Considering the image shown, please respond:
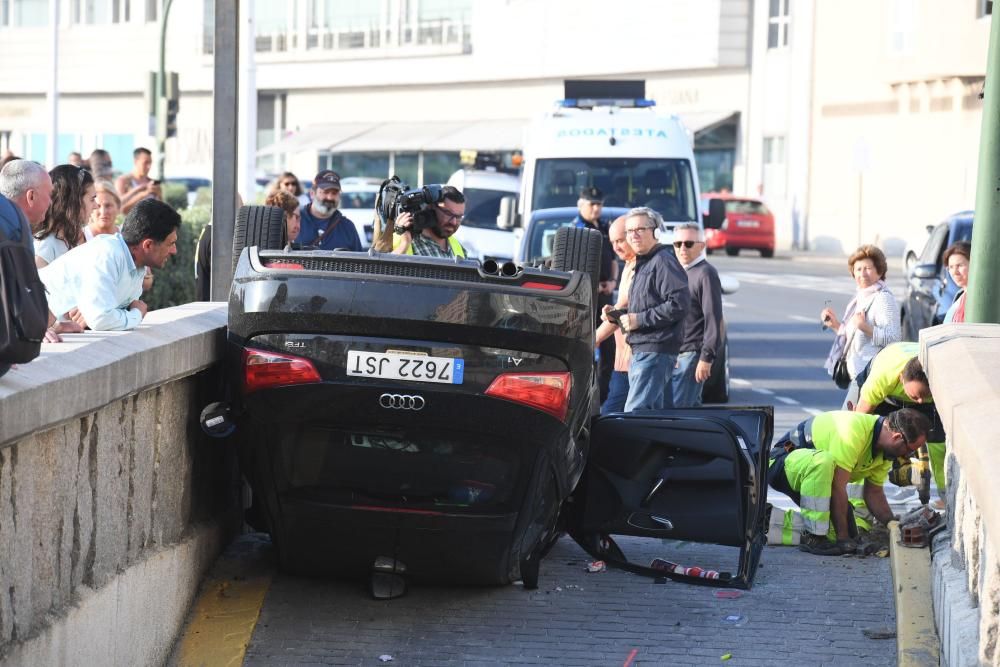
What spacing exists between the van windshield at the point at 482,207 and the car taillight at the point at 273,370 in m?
15.2

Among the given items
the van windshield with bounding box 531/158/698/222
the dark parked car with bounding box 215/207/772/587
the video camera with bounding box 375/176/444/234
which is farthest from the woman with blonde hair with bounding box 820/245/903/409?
Answer: the van windshield with bounding box 531/158/698/222

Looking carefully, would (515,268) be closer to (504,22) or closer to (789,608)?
(789,608)

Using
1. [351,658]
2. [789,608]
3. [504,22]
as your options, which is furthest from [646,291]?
[504,22]

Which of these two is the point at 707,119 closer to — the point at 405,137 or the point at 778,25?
the point at 778,25

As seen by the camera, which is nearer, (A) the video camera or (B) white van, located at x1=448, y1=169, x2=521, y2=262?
(A) the video camera

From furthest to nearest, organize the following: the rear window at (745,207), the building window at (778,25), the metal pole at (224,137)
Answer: the building window at (778,25) < the rear window at (745,207) < the metal pole at (224,137)

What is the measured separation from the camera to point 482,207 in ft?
71.5

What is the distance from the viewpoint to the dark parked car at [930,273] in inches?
605

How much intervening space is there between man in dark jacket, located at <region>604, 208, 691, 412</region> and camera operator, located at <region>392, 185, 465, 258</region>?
1987mm

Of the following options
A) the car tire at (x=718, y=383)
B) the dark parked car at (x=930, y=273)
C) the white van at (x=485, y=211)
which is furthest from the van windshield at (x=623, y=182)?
the car tire at (x=718, y=383)

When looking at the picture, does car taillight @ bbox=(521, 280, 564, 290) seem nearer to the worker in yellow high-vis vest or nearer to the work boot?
the work boot

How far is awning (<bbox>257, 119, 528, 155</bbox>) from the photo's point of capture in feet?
174

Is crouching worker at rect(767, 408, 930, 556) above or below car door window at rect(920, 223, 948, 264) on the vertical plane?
below

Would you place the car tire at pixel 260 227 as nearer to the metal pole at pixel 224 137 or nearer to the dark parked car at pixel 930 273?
the metal pole at pixel 224 137
